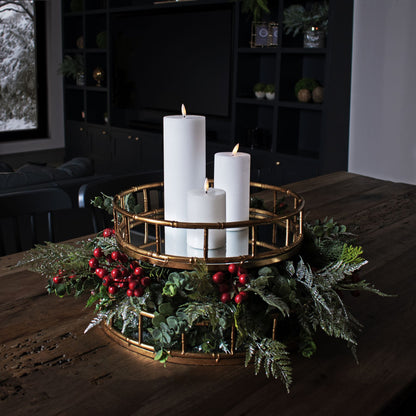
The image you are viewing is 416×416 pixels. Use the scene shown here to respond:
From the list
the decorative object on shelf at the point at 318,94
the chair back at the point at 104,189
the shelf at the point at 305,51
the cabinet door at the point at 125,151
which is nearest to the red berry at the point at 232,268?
the chair back at the point at 104,189

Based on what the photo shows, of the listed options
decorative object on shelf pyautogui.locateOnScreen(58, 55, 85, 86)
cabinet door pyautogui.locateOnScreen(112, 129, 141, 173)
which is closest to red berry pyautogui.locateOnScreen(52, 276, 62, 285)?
cabinet door pyautogui.locateOnScreen(112, 129, 141, 173)

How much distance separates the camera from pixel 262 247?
1.21 metres

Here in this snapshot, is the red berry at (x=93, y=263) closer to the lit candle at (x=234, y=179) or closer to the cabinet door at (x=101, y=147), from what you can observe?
the lit candle at (x=234, y=179)

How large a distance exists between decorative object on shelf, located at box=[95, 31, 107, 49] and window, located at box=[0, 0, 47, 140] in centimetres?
81

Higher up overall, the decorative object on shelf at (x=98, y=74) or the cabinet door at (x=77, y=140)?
the decorative object on shelf at (x=98, y=74)

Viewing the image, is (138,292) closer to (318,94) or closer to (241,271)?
(241,271)

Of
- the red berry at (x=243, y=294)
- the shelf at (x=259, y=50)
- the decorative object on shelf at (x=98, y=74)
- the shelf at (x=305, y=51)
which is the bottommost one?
the red berry at (x=243, y=294)

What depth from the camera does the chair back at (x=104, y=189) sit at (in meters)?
1.79

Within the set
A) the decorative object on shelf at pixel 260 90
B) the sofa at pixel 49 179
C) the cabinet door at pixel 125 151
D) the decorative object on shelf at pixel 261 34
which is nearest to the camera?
the sofa at pixel 49 179

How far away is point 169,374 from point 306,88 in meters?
3.81

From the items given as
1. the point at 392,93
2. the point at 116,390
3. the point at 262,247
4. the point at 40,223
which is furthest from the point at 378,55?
the point at 116,390

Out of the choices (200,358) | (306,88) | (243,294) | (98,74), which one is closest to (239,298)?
(243,294)

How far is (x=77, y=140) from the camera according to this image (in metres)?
6.55

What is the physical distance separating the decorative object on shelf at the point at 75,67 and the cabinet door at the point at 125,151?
918mm
